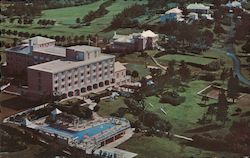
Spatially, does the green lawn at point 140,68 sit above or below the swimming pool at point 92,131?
above

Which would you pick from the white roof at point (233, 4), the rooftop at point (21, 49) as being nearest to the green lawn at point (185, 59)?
the white roof at point (233, 4)

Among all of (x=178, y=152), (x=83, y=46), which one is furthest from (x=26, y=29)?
(x=178, y=152)

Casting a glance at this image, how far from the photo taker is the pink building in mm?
4629

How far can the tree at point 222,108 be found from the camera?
407cm

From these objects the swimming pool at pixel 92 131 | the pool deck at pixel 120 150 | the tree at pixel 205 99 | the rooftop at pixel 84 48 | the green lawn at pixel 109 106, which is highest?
the rooftop at pixel 84 48

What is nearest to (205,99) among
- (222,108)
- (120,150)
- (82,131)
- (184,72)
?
(222,108)

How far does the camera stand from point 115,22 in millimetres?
5039

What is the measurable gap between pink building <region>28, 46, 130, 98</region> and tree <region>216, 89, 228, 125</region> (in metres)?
0.85

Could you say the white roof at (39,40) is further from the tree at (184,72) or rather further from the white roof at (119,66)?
the tree at (184,72)

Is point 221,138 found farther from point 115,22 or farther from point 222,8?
point 115,22

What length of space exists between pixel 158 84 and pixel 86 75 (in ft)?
1.97

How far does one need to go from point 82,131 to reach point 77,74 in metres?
0.76

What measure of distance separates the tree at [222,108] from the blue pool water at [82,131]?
70cm

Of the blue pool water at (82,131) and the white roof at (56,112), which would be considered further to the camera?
the white roof at (56,112)
